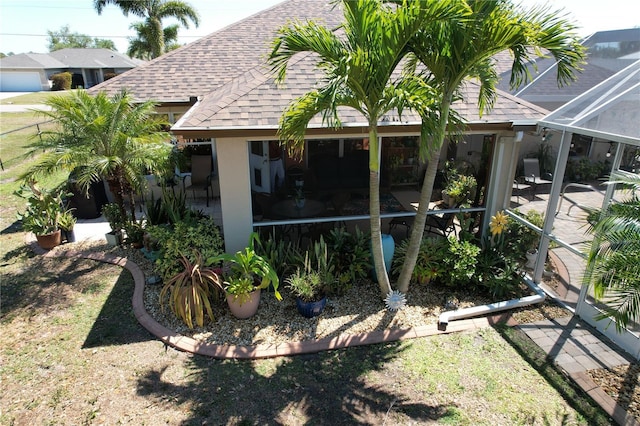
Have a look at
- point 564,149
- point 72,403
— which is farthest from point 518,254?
point 72,403

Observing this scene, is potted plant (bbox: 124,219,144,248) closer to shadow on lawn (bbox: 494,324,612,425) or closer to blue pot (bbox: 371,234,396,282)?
blue pot (bbox: 371,234,396,282)

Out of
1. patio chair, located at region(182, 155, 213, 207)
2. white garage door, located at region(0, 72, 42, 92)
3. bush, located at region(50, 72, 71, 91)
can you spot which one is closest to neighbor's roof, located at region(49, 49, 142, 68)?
white garage door, located at region(0, 72, 42, 92)

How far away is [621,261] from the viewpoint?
4.13m

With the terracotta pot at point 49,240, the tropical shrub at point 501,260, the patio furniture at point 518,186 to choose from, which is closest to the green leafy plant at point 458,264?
the tropical shrub at point 501,260

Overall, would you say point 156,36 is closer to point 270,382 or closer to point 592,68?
point 592,68

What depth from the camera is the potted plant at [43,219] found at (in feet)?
28.0

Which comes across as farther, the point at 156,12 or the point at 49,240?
the point at 156,12

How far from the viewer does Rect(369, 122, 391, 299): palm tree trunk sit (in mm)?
5598

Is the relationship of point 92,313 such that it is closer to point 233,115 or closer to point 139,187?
point 139,187

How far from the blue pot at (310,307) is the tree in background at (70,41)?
115270 millimetres

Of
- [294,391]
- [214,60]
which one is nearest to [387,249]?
[294,391]

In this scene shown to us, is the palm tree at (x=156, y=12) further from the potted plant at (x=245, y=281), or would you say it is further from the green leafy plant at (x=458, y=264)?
the green leafy plant at (x=458, y=264)

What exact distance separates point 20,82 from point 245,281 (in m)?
64.7

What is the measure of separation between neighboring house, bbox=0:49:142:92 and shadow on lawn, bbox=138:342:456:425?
55818 millimetres
